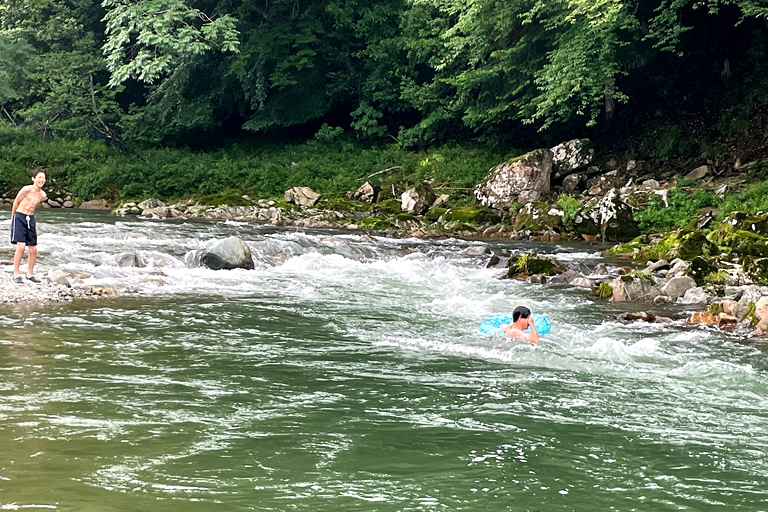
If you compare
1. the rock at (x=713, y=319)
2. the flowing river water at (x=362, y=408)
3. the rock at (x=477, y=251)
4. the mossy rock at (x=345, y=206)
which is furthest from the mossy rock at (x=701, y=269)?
the mossy rock at (x=345, y=206)

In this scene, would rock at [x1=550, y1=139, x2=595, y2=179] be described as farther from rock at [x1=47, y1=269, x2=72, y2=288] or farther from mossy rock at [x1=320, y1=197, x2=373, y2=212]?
rock at [x1=47, y1=269, x2=72, y2=288]

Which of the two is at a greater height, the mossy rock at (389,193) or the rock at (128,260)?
the mossy rock at (389,193)

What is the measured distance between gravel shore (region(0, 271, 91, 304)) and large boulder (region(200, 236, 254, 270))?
3.32 meters

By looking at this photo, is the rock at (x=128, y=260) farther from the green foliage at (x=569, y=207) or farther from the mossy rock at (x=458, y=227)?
the green foliage at (x=569, y=207)

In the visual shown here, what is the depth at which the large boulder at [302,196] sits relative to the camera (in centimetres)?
2594

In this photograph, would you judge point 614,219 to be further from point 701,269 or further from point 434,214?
point 701,269

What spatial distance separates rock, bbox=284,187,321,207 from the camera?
85.0 ft

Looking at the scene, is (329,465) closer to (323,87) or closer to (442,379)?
(442,379)

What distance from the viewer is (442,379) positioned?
7148 mm

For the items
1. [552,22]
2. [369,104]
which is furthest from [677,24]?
[369,104]

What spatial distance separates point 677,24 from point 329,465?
833 inches

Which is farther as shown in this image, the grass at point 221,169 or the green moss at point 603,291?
the grass at point 221,169

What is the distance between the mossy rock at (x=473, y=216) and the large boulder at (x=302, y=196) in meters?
4.94

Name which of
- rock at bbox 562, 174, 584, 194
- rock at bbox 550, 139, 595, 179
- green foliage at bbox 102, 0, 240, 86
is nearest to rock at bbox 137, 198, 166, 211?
green foliage at bbox 102, 0, 240, 86
